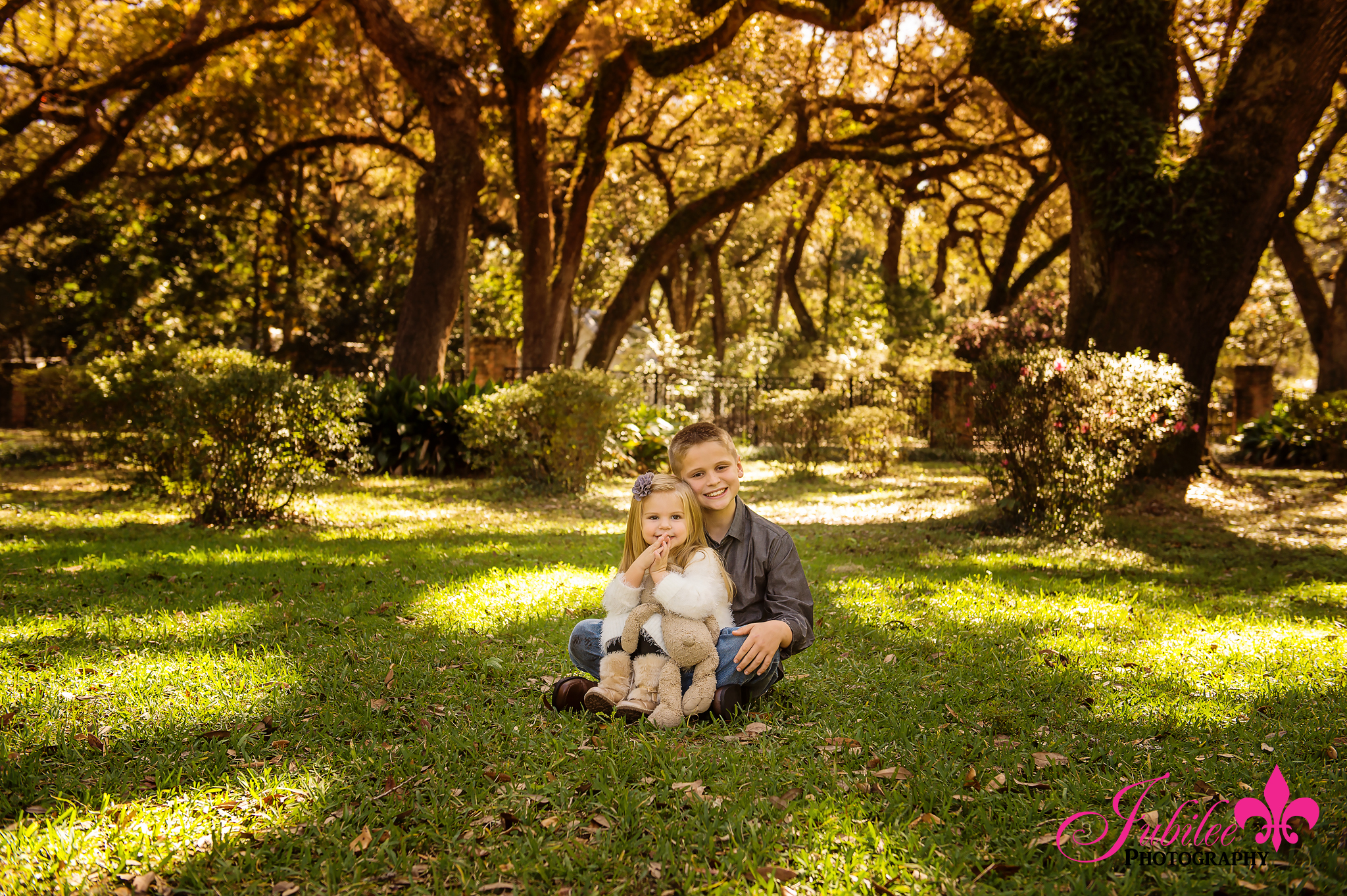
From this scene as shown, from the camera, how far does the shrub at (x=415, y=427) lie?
42.3 ft

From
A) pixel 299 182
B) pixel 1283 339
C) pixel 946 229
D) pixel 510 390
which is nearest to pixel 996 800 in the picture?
pixel 510 390

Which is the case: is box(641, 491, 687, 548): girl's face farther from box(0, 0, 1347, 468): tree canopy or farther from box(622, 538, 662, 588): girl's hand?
box(0, 0, 1347, 468): tree canopy

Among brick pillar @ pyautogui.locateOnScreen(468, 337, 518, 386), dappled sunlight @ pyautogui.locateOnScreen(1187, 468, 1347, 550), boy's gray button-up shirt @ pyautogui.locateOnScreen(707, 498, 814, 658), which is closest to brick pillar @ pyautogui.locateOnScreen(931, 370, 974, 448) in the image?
dappled sunlight @ pyautogui.locateOnScreen(1187, 468, 1347, 550)

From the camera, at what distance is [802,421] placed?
14141 millimetres

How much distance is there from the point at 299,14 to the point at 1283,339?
37.1 m

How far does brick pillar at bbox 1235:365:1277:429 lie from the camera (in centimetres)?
2123

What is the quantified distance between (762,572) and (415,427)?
405 inches

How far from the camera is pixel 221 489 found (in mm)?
8281

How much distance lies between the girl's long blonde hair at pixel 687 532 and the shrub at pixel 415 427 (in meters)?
9.69

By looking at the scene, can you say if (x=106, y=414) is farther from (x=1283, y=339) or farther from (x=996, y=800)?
(x=1283, y=339)

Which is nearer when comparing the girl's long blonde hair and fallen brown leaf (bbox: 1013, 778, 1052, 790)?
fallen brown leaf (bbox: 1013, 778, 1052, 790)

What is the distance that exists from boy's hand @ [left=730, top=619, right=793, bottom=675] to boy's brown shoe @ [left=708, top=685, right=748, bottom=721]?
135 millimetres

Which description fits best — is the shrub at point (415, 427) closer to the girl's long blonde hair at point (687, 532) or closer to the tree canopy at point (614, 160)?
the tree canopy at point (614, 160)

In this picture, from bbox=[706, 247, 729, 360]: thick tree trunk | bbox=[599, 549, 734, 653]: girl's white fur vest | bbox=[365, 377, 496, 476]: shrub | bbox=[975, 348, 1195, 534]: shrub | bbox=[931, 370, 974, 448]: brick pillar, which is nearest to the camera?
bbox=[599, 549, 734, 653]: girl's white fur vest
